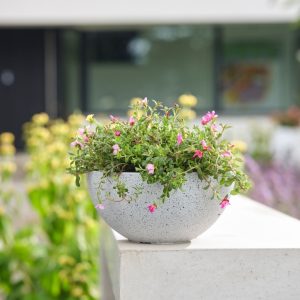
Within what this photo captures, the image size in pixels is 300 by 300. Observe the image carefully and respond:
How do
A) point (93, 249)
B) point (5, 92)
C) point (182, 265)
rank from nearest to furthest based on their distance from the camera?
1. point (182, 265)
2. point (93, 249)
3. point (5, 92)

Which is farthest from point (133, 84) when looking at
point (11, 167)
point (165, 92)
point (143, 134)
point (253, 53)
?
point (143, 134)

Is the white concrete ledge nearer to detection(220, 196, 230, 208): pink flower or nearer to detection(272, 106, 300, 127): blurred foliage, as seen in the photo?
detection(220, 196, 230, 208): pink flower

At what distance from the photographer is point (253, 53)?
2033cm

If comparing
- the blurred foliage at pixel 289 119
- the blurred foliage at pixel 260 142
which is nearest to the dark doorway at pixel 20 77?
the blurred foliage at pixel 260 142

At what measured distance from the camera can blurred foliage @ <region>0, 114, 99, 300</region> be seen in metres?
5.73

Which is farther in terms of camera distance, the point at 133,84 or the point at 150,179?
the point at 133,84

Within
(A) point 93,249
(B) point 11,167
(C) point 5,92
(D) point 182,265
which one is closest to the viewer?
(D) point 182,265

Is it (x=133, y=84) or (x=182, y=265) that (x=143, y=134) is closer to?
(x=182, y=265)

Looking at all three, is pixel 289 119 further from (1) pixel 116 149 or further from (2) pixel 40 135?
(1) pixel 116 149

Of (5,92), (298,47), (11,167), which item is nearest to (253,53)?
(298,47)

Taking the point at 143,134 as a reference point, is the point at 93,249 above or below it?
below

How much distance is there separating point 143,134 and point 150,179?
0.23 meters

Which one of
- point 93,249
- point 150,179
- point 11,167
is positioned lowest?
point 93,249

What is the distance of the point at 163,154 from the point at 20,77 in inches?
674
